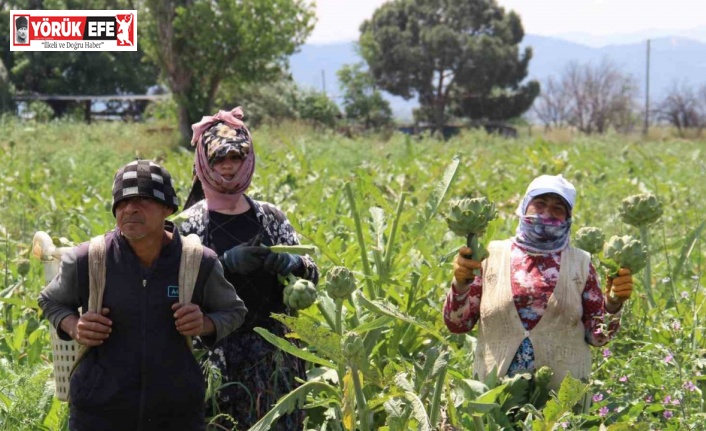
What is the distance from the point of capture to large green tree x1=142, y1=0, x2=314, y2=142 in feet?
70.1

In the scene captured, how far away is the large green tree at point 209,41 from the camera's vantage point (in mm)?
21359

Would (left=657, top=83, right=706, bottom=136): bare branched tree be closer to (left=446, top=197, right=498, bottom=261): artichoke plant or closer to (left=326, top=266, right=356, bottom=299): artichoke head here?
(left=446, top=197, right=498, bottom=261): artichoke plant

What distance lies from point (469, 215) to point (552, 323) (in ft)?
2.03

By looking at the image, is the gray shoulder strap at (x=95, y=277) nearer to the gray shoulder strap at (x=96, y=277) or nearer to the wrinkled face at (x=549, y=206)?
the gray shoulder strap at (x=96, y=277)

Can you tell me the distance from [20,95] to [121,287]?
35.9 metres

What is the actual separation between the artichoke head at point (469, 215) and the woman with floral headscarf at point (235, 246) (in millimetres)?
588

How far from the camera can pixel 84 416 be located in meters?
2.32

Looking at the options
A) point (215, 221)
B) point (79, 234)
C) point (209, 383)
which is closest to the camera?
point (209, 383)

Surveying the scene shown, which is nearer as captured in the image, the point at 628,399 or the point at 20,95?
the point at 628,399

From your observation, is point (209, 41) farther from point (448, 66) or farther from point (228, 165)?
point (448, 66)

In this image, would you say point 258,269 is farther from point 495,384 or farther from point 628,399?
point 628,399

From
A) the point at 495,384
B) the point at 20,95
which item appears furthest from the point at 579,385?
the point at 20,95

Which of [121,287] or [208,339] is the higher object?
[121,287]

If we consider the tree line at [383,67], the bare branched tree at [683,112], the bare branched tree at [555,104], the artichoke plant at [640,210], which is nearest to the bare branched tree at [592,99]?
the bare branched tree at [555,104]
